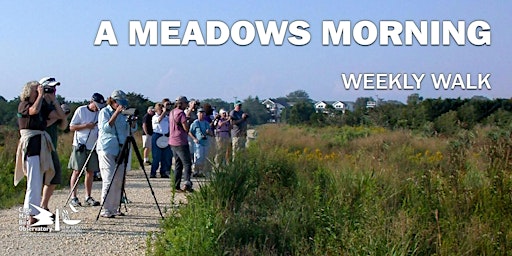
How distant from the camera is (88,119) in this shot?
34.8 ft

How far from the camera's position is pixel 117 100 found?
9242mm

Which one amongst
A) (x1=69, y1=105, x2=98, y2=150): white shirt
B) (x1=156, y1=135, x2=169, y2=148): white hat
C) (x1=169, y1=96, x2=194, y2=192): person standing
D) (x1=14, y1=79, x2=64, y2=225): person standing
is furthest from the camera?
(x1=156, y1=135, x2=169, y2=148): white hat

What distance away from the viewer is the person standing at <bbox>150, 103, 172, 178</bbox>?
1534 cm

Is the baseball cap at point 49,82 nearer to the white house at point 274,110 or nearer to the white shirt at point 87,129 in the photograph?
the white shirt at point 87,129

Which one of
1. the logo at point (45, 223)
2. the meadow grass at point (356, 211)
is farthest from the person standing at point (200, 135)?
the logo at point (45, 223)

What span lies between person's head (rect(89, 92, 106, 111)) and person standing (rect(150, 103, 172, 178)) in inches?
179

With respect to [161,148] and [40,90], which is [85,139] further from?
[161,148]

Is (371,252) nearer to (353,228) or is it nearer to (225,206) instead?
(353,228)

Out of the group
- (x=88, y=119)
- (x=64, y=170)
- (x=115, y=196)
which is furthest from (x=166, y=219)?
(x=64, y=170)

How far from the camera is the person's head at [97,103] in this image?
34.9 ft

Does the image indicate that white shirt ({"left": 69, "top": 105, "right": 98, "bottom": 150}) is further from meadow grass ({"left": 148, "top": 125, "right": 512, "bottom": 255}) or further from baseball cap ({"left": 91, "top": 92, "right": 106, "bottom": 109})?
meadow grass ({"left": 148, "top": 125, "right": 512, "bottom": 255})

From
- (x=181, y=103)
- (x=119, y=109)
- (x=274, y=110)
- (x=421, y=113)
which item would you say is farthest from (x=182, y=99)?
(x=274, y=110)

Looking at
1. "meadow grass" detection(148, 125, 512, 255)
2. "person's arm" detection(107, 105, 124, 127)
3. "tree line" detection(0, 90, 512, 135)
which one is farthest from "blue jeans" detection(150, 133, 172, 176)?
"tree line" detection(0, 90, 512, 135)

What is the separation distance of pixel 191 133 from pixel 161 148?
118cm
